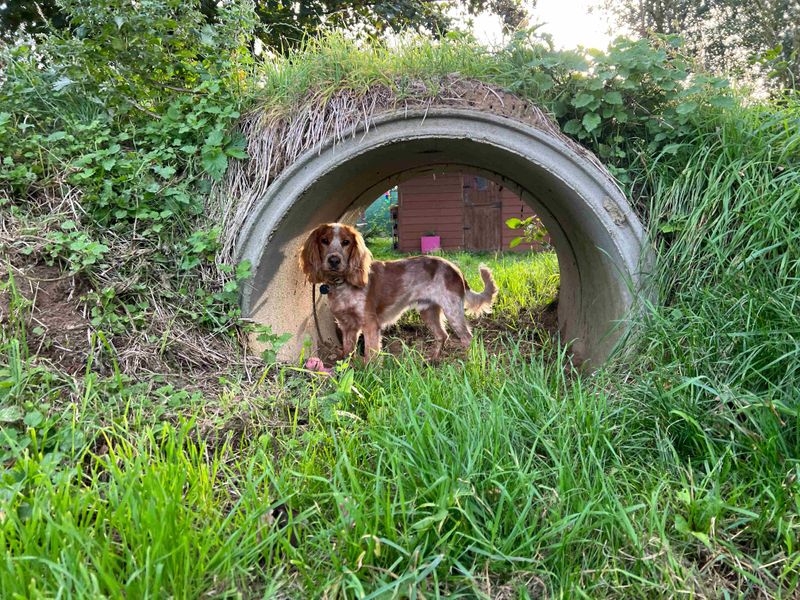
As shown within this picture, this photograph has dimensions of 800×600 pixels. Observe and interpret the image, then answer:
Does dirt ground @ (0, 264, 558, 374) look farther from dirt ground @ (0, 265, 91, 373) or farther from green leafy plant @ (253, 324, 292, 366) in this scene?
green leafy plant @ (253, 324, 292, 366)

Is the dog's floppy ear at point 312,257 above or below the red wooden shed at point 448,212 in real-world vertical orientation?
below

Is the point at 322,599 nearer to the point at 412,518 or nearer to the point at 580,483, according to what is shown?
the point at 412,518

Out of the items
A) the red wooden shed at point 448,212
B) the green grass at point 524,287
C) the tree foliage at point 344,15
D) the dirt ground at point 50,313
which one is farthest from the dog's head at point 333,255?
the red wooden shed at point 448,212

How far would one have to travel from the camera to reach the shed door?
16.0 m

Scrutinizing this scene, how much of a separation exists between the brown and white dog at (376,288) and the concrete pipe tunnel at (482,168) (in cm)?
24

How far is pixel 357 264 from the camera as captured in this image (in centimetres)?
452

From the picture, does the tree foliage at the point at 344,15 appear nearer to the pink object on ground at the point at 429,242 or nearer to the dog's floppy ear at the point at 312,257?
the dog's floppy ear at the point at 312,257

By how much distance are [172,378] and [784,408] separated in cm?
274

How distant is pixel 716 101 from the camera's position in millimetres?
3340

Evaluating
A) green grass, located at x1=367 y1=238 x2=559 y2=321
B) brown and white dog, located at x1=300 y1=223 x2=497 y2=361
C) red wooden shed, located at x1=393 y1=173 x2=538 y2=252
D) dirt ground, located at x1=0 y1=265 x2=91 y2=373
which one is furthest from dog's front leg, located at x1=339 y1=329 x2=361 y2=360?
red wooden shed, located at x1=393 y1=173 x2=538 y2=252

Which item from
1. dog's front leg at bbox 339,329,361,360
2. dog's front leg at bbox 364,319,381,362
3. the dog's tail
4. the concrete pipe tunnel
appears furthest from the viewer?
the dog's tail

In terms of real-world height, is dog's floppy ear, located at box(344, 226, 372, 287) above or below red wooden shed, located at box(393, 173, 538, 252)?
below

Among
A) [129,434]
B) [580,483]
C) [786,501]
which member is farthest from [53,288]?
[786,501]

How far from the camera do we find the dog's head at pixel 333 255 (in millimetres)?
4344
